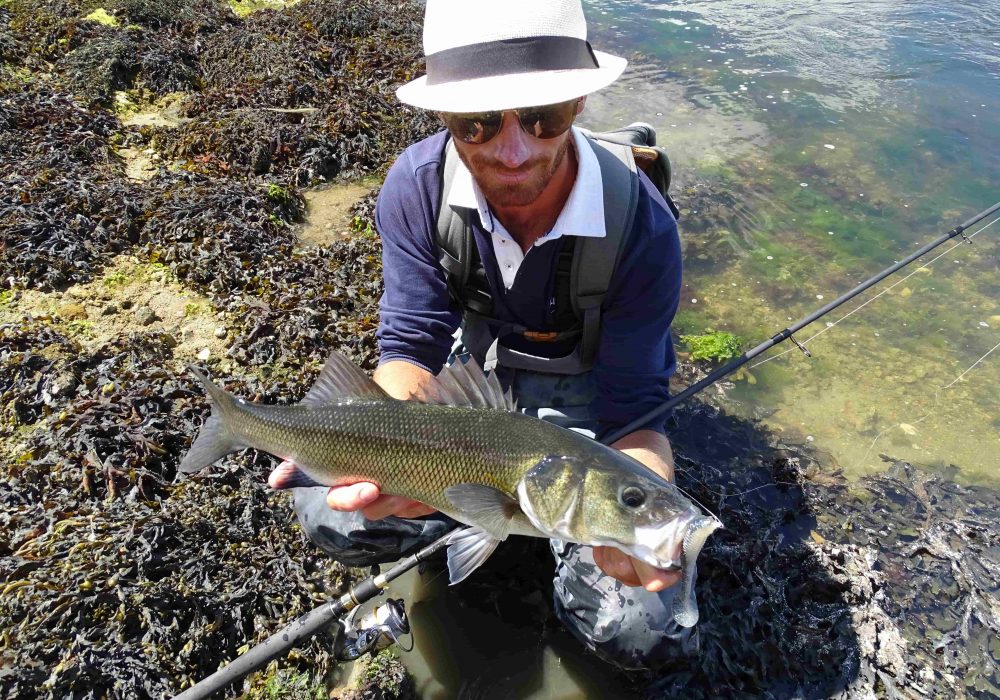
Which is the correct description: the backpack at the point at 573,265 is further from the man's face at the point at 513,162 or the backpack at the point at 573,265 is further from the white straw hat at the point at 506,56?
the white straw hat at the point at 506,56

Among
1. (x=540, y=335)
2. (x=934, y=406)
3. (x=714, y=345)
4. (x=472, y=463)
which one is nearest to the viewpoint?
(x=472, y=463)

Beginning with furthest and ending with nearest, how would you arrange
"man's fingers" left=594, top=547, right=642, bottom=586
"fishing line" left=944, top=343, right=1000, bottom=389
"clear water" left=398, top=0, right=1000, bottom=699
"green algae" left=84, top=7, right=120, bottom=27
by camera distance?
"green algae" left=84, top=7, right=120, bottom=27
"fishing line" left=944, top=343, right=1000, bottom=389
"clear water" left=398, top=0, right=1000, bottom=699
"man's fingers" left=594, top=547, right=642, bottom=586

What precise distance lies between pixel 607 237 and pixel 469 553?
4.47 feet

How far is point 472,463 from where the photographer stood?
88.7 inches

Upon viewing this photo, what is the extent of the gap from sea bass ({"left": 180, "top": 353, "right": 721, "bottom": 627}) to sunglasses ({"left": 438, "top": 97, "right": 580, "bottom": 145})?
865 mm

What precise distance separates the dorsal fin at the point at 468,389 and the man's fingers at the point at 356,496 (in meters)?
0.42

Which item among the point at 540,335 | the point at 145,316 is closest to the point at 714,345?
the point at 540,335

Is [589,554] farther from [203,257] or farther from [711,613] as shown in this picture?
[203,257]

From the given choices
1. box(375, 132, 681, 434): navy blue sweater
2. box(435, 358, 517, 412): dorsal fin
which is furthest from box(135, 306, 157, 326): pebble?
box(435, 358, 517, 412): dorsal fin

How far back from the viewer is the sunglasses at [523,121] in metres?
2.29

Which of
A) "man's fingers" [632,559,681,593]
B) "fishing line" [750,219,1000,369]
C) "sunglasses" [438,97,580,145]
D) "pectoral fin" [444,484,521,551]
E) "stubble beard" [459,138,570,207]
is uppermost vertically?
"sunglasses" [438,97,580,145]

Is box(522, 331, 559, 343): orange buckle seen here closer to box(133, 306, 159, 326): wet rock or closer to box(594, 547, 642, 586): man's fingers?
box(594, 547, 642, 586): man's fingers

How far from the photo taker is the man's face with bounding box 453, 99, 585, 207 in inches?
94.1

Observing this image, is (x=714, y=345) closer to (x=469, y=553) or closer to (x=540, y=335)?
(x=540, y=335)
